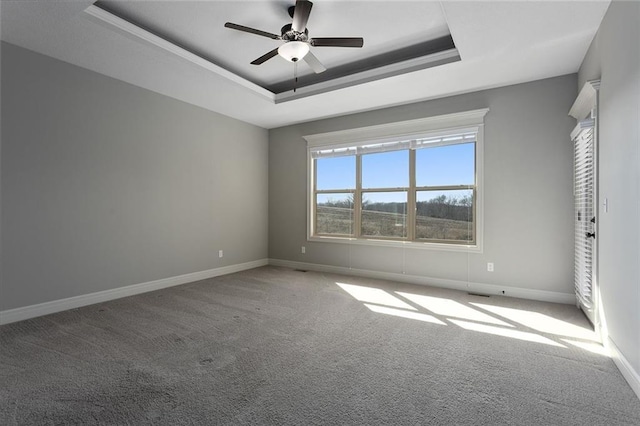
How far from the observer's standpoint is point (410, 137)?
4613 millimetres

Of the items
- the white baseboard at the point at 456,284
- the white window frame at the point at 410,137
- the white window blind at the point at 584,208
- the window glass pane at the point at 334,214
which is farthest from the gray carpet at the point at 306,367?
the window glass pane at the point at 334,214

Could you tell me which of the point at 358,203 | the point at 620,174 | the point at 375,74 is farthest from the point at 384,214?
the point at 620,174

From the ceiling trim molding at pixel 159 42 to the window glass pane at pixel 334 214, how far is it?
2262 mm

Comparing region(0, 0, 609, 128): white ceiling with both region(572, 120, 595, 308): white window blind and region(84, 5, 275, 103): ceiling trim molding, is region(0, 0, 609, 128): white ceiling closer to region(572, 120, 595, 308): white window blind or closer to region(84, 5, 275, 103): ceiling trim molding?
region(84, 5, 275, 103): ceiling trim molding

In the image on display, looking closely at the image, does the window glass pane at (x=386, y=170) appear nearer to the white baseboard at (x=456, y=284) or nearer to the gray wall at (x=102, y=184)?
the white baseboard at (x=456, y=284)

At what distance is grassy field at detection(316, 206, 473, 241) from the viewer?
173 inches

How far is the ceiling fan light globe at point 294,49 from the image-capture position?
2695 mm

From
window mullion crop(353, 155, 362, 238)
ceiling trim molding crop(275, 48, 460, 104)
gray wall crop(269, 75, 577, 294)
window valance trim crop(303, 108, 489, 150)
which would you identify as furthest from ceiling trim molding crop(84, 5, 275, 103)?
gray wall crop(269, 75, 577, 294)

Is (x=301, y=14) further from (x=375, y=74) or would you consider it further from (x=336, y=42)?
(x=375, y=74)

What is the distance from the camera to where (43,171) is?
3.21 m

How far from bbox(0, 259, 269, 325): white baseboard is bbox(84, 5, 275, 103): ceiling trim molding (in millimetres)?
2911

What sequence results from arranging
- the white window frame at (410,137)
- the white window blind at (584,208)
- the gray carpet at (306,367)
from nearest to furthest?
the gray carpet at (306,367)
the white window blind at (584,208)
the white window frame at (410,137)

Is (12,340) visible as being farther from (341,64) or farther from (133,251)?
(341,64)

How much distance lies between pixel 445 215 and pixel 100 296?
15.5 ft
